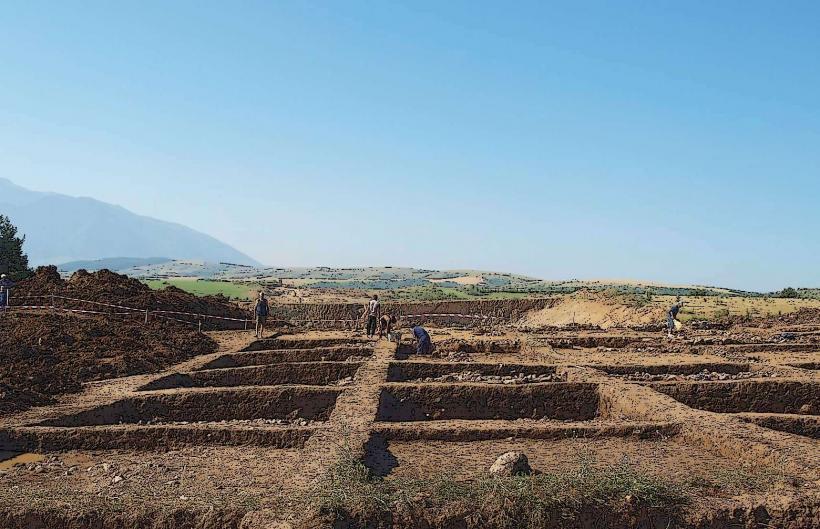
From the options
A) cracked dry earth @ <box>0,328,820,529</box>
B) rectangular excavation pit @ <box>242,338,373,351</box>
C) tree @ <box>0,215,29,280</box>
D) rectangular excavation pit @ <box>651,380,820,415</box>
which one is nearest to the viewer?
cracked dry earth @ <box>0,328,820,529</box>

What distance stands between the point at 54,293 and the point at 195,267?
153048 mm

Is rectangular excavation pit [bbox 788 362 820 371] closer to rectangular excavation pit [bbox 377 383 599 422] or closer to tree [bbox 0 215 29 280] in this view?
rectangular excavation pit [bbox 377 383 599 422]

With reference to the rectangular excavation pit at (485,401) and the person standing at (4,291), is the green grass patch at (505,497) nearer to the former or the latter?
the rectangular excavation pit at (485,401)

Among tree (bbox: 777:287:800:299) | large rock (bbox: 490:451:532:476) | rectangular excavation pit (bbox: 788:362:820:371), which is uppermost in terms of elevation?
tree (bbox: 777:287:800:299)

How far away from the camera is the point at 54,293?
68.1 ft

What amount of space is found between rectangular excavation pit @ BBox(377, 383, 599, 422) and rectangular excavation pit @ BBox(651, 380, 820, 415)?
1.79 m

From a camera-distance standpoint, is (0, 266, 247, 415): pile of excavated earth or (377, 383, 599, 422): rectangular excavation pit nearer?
(377, 383, 599, 422): rectangular excavation pit

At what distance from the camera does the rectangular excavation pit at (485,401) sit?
10820 millimetres

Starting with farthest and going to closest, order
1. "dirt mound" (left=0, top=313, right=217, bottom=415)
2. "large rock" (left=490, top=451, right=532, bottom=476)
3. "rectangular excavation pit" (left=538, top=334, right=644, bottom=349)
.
Result: 1. "rectangular excavation pit" (left=538, top=334, right=644, bottom=349)
2. "dirt mound" (left=0, top=313, right=217, bottom=415)
3. "large rock" (left=490, top=451, right=532, bottom=476)

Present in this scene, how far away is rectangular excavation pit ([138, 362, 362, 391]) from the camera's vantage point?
12891 mm

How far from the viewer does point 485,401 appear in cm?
1091

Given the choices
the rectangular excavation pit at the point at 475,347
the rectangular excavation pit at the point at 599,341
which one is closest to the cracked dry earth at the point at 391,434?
the rectangular excavation pit at the point at 475,347

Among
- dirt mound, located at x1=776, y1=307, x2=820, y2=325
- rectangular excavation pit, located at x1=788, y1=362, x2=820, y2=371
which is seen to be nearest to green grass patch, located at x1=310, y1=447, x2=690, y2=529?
rectangular excavation pit, located at x1=788, y1=362, x2=820, y2=371

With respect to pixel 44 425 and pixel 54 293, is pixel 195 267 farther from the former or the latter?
pixel 44 425
